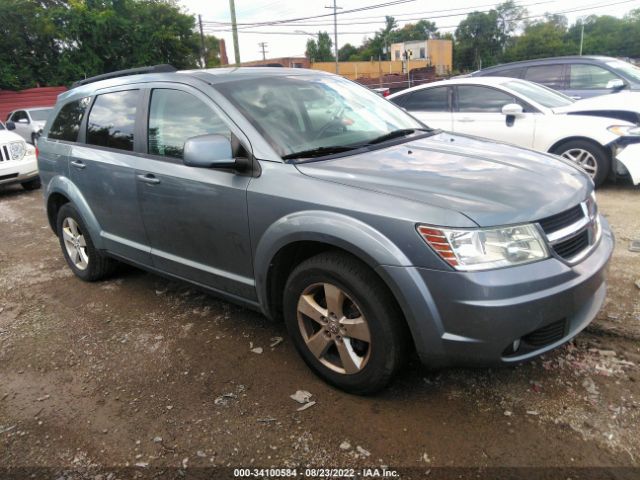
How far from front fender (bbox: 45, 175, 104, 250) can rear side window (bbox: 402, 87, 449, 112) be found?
510 centimetres

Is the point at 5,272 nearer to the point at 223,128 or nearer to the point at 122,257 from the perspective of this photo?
the point at 122,257

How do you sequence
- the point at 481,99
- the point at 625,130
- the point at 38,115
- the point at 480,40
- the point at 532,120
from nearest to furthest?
the point at 625,130 < the point at 532,120 < the point at 481,99 < the point at 38,115 < the point at 480,40

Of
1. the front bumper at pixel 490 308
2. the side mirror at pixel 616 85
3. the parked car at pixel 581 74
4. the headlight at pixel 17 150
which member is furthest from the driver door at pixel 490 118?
the headlight at pixel 17 150

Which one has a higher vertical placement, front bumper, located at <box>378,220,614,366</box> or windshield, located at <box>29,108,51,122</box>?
windshield, located at <box>29,108,51,122</box>

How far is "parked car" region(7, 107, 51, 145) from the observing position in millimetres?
15992

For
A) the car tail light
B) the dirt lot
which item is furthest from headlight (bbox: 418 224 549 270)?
the dirt lot

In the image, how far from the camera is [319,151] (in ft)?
9.49

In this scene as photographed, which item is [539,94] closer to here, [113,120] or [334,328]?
[113,120]

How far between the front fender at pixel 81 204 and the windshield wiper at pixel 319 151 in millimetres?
2123

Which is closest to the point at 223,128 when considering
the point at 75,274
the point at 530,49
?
the point at 75,274

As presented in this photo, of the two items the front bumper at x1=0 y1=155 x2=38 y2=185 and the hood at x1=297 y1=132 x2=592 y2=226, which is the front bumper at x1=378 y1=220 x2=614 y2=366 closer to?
the hood at x1=297 y1=132 x2=592 y2=226

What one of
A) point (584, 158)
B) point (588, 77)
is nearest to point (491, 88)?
point (584, 158)

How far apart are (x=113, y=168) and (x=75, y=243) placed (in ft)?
4.09

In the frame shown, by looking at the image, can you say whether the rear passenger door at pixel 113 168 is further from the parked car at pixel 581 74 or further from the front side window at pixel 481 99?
the parked car at pixel 581 74
